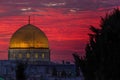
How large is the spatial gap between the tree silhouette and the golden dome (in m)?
86.4

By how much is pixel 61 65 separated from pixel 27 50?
522 inches

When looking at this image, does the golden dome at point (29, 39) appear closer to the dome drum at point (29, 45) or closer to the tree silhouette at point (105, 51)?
the dome drum at point (29, 45)

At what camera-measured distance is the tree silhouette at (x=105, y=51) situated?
39.8 m

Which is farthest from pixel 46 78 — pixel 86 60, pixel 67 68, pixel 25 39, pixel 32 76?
pixel 86 60

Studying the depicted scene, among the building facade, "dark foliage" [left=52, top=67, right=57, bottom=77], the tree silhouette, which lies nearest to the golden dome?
the building facade

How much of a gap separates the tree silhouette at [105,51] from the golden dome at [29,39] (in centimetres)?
8644

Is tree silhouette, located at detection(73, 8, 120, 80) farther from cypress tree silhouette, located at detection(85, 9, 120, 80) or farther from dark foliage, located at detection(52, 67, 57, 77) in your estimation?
dark foliage, located at detection(52, 67, 57, 77)

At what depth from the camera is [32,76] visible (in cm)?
11888

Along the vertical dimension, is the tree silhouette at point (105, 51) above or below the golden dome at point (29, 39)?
below

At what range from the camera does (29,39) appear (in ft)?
425

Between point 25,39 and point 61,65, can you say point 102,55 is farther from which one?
point 61,65

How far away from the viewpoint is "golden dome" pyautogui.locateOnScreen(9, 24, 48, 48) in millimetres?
129250

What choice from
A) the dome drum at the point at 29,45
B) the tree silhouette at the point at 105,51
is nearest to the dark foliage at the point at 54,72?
the dome drum at the point at 29,45

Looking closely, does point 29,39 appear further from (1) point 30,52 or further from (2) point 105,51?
(2) point 105,51
